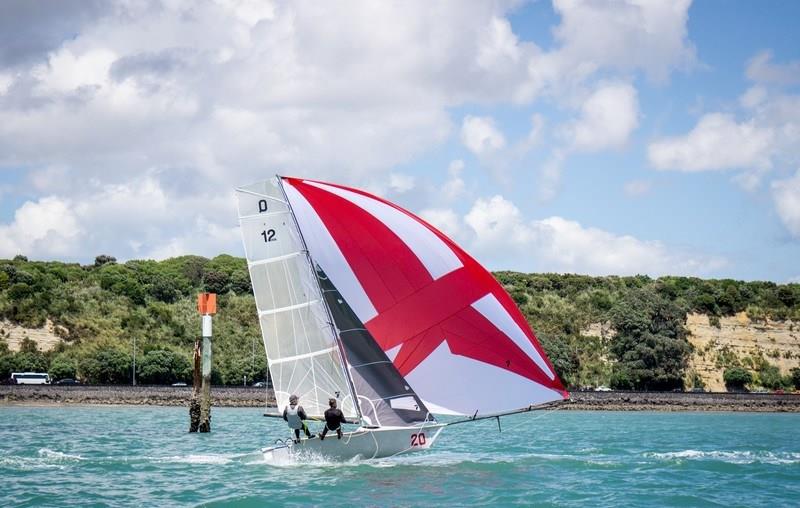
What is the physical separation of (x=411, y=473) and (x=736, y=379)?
244 feet

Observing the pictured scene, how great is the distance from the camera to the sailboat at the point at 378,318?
25.0m

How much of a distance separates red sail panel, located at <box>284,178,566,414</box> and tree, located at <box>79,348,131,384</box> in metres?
57.4

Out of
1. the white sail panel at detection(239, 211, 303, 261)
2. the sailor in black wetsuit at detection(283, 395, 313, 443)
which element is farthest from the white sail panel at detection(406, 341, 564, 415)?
the white sail panel at detection(239, 211, 303, 261)

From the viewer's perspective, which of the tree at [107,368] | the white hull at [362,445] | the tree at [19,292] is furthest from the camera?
the tree at [19,292]

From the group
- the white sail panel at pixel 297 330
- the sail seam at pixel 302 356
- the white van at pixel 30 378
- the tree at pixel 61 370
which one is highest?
the tree at pixel 61 370

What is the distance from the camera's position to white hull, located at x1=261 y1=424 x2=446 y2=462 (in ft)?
79.3

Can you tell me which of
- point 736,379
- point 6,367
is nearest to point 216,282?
point 6,367

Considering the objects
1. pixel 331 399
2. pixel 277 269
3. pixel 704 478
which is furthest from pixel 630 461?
pixel 277 269

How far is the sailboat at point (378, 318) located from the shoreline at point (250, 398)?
1537 inches

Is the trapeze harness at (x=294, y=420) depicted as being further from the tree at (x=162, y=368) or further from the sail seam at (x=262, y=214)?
the tree at (x=162, y=368)

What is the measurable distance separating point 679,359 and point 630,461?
6137 cm

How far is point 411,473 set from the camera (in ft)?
80.9

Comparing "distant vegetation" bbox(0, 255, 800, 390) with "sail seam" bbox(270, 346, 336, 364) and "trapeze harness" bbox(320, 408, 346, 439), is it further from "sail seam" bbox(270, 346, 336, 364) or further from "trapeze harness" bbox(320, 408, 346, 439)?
"trapeze harness" bbox(320, 408, 346, 439)

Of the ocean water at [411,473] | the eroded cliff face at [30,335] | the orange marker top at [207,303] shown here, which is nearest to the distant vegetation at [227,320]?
the eroded cliff face at [30,335]
